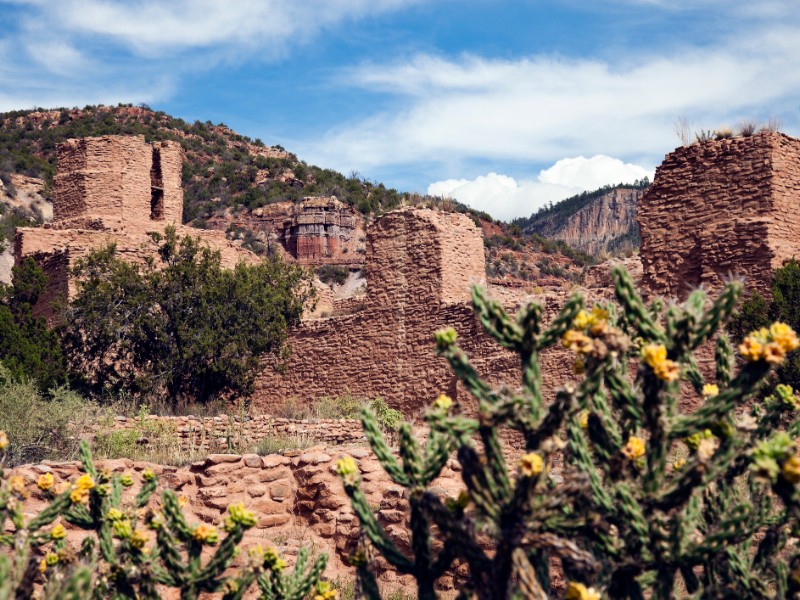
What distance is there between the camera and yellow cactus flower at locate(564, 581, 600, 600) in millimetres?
4809

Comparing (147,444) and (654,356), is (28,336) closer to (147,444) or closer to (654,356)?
(147,444)

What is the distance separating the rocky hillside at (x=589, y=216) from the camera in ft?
240

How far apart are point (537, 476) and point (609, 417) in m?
1.04

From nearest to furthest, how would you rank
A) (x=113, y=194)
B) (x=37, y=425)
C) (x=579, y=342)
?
(x=579, y=342) → (x=37, y=425) → (x=113, y=194)

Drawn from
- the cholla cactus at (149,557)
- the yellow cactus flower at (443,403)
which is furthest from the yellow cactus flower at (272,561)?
the yellow cactus flower at (443,403)

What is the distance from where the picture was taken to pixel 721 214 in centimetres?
1501

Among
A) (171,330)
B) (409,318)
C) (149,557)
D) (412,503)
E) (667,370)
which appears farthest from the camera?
(171,330)

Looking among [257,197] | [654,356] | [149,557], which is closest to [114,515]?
[149,557]

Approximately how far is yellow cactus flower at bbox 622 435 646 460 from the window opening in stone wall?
72.7ft

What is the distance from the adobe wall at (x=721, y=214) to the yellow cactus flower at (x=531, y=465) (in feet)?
33.8

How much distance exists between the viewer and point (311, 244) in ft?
153

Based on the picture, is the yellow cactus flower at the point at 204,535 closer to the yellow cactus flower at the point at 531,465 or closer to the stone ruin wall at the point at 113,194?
the yellow cactus flower at the point at 531,465

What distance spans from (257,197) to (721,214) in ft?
126

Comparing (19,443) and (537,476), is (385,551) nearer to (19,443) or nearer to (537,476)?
(537,476)
